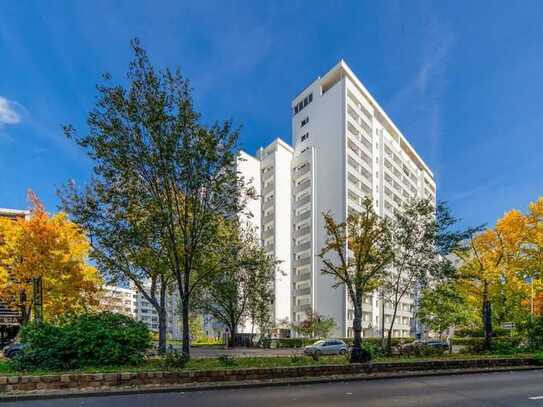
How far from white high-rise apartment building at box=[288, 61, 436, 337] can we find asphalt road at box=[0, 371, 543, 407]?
4912 centimetres

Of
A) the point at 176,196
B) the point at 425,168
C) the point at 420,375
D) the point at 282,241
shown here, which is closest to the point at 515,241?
the point at 420,375

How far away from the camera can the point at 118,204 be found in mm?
18344

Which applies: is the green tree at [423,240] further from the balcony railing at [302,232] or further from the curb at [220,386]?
the balcony railing at [302,232]

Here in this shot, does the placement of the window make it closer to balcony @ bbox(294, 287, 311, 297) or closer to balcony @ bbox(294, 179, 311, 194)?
balcony @ bbox(294, 179, 311, 194)

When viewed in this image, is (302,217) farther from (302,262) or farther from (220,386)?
(220,386)

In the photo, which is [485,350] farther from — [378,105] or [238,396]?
[378,105]

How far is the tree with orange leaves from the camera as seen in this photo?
26000 millimetres

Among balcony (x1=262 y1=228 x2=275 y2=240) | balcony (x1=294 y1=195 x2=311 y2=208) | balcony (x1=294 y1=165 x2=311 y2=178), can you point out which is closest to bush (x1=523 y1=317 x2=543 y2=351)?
balcony (x1=294 y1=195 x2=311 y2=208)

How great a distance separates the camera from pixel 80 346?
536 inches

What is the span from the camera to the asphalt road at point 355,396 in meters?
9.98

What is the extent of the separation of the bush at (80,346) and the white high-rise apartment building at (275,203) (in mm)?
60296

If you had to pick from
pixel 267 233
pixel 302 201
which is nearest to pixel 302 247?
pixel 267 233

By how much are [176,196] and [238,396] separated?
27.4 ft

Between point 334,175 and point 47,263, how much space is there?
165ft
